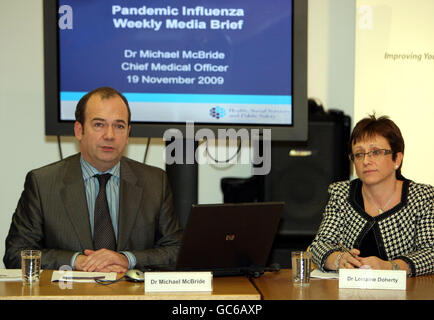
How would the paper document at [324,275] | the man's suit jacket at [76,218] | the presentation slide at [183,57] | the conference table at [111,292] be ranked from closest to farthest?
1. the conference table at [111,292]
2. the paper document at [324,275]
3. the man's suit jacket at [76,218]
4. the presentation slide at [183,57]

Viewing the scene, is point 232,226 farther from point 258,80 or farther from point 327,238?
point 258,80

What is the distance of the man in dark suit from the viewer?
111 inches

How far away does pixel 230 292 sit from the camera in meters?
2.07

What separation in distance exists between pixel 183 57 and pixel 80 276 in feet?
6.26

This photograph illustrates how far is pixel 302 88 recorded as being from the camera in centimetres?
389

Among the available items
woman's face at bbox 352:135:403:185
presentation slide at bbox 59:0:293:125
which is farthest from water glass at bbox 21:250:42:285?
presentation slide at bbox 59:0:293:125

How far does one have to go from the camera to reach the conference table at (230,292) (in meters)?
1.98

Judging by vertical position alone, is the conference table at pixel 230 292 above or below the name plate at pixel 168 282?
below

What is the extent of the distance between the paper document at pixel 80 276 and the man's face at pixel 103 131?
66 centimetres

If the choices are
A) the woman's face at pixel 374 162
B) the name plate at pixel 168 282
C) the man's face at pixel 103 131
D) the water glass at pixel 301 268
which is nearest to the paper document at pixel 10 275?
the name plate at pixel 168 282

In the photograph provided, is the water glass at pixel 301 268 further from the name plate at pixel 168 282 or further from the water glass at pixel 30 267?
the water glass at pixel 30 267

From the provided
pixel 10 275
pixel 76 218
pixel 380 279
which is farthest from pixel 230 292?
pixel 76 218
